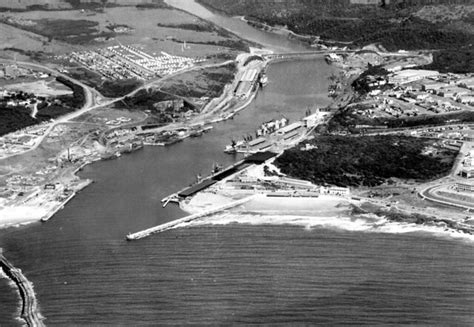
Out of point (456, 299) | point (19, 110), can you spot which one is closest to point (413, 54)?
point (19, 110)

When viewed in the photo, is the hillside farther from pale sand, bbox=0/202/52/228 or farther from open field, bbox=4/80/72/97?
pale sand, bbox=0/202/52/228

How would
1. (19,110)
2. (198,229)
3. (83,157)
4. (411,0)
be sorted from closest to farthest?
(198,229)
(83,157)
(19,110)
(411,0)

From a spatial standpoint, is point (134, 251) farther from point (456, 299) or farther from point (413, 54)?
point (413, 54)

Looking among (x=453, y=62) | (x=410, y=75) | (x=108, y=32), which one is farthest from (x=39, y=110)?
(x=453, y=62)

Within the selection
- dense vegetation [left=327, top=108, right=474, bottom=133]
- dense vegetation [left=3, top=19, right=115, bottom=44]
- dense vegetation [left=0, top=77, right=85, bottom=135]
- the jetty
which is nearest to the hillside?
dense vegetation [left=3, top=19, right=115, bottom=44]

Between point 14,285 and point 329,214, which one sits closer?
point 14,285

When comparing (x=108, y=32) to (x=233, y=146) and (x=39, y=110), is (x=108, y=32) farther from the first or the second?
(x=233, y=146)
